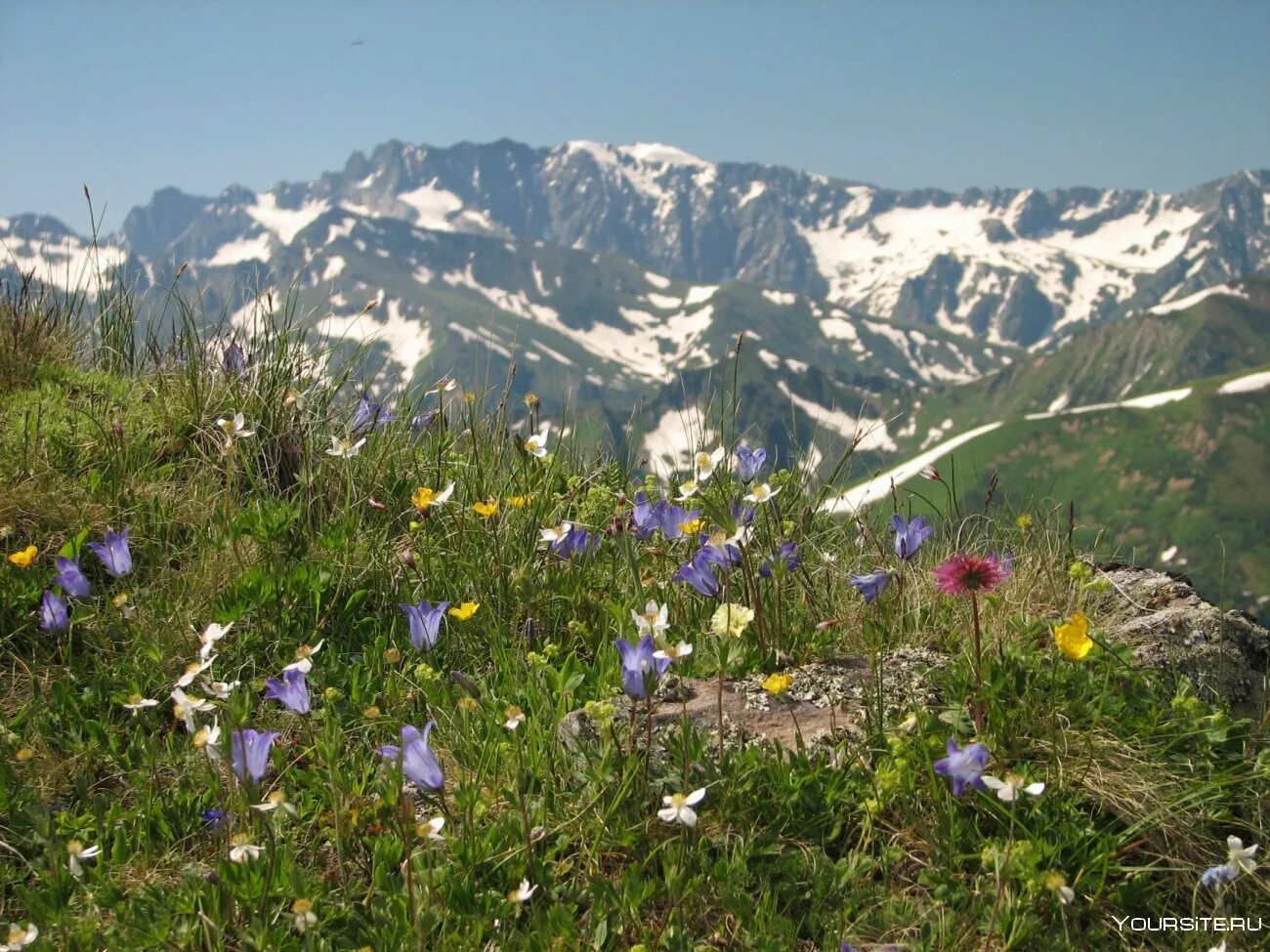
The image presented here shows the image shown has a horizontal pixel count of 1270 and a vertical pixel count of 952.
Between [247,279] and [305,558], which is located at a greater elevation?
[247,279]

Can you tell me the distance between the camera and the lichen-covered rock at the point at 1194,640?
14.0ft

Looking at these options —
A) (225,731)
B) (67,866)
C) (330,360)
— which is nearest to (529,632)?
(225,731)

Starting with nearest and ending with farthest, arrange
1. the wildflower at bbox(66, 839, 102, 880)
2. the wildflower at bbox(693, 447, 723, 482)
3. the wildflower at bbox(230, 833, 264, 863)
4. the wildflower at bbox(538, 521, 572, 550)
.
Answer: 1. the wildflower at bbox(230, 833, 264, 863)
2. the wildflower at bbox(66, 839, 102, 880)
3. the wildflower at bbox(538, 521, 572, 550)
4. the wildflower at bbox(693, 447, 723, 482)

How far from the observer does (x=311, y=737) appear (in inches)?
158

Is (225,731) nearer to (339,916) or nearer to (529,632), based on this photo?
(339,916)

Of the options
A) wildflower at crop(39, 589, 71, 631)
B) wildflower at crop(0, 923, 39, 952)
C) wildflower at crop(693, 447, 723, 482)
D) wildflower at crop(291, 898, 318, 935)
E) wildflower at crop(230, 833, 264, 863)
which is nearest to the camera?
wildflower at crop(291, 898, 318, 935)

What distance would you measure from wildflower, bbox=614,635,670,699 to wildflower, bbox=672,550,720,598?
0.97 m

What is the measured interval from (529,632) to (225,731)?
1.50 m

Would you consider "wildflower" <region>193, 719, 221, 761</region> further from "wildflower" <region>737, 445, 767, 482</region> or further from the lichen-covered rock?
the lichen-covered rock

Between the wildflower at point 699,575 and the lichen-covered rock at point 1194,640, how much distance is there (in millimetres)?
1706

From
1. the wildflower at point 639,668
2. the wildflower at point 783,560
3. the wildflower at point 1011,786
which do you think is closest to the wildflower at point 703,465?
the wildflower at point 783,560

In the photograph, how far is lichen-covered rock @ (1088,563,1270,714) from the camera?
425 cm

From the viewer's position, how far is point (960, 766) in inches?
128

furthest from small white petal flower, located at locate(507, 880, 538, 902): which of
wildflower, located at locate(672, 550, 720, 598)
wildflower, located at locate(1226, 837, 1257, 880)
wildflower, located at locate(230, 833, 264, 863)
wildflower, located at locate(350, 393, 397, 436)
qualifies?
wildflower, located at locate(350, 393, 397, 436)
